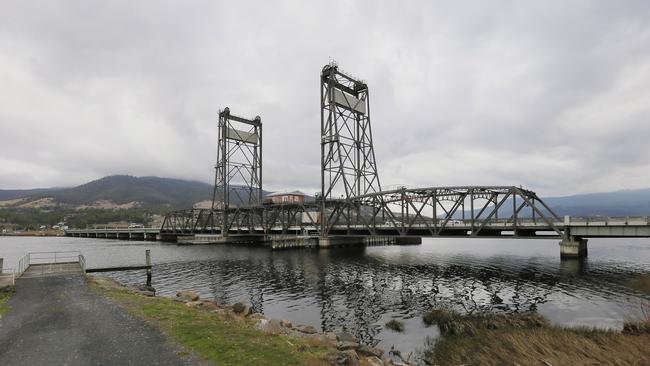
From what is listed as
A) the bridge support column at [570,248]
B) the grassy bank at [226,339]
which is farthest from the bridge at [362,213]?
the grassy bank at [226,339]

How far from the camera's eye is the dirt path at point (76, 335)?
40.5 feet

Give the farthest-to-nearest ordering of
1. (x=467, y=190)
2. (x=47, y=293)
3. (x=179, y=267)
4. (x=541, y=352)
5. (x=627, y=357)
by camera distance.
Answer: (x=467, y=190), (x=179, y=267), (x=47, y=293), (x=541, y=352), (x=627, y=357)

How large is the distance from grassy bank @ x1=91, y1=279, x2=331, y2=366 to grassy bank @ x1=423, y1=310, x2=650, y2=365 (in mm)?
6696

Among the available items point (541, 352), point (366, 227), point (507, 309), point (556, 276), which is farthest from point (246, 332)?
point (366, 227)

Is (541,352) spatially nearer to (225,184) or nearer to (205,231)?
(225,184)

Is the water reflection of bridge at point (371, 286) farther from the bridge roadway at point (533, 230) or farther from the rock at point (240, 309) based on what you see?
the bridge roadway at point (533, 230)

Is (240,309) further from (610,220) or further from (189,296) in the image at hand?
(610,220)

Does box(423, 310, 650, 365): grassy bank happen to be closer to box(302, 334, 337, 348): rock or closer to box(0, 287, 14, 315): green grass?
box(302, 334, 337, 348): rock

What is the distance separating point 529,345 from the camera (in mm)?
14656

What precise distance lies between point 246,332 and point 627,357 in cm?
A: 1506

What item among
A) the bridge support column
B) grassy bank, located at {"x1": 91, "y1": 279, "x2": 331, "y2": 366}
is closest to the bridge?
the bridge support column

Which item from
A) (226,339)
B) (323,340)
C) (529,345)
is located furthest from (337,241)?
(226,339)

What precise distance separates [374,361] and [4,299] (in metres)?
22.7

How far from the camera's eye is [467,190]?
5944 centimetres
